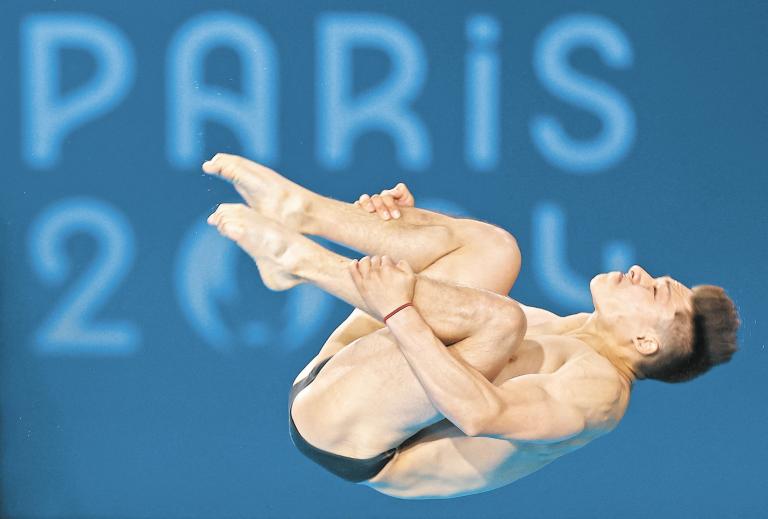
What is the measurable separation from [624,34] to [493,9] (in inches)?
23.8

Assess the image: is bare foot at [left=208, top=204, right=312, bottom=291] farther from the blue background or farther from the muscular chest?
the blue background

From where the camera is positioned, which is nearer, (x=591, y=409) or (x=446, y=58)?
(x=591, y=409)

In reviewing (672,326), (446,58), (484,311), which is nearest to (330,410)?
(484,311)

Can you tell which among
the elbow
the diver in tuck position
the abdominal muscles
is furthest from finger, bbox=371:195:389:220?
the elbow

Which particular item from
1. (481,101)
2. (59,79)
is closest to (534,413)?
(481,101)

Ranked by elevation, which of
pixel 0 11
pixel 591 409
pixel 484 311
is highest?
pixel 0 11

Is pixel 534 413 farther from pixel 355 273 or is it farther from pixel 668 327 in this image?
pixel 668 327

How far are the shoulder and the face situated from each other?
0.64ft

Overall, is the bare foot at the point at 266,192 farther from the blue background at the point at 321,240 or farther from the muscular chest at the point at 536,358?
A: the blue background at the point at 321,240

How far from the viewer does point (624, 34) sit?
5.07m

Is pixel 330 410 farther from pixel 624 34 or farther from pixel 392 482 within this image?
pixel 624 34

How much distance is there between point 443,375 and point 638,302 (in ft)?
2.50

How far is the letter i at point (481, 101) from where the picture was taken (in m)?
4.97

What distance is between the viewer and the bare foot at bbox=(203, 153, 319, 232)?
8.94ft
